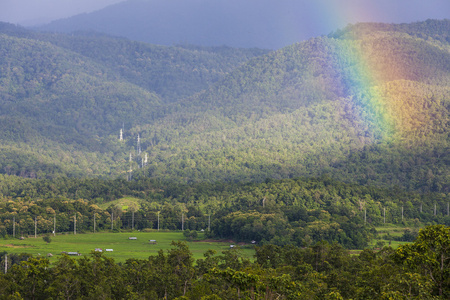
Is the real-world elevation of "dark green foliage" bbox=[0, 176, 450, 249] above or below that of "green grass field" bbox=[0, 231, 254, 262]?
above

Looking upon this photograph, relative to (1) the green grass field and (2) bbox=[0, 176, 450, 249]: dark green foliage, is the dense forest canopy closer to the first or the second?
(2) bbox=[0, 176, 450, 249]: dark green foliage

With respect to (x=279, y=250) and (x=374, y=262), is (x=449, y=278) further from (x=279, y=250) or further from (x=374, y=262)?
(x=279, y=250)

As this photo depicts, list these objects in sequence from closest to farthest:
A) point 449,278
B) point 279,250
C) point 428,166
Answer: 1. point 449,278
2. point 279,250
3. point 428,166

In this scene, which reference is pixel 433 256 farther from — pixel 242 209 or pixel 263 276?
pixel 242 209

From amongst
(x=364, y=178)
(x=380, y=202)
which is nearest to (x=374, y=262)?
(x=380, y=202)

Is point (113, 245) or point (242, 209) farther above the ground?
point (242, 209)

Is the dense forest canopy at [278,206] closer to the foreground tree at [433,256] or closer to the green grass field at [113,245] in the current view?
the foreground tree at [433,256]

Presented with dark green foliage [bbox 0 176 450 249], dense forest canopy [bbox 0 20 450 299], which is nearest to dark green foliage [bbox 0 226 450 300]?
dense forest canopy [bbox 0 20 450 299]

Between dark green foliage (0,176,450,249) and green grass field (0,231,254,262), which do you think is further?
dark green foliage (0,176,450,249)

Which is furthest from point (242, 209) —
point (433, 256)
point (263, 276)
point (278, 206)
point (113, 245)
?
point (433, 256)
